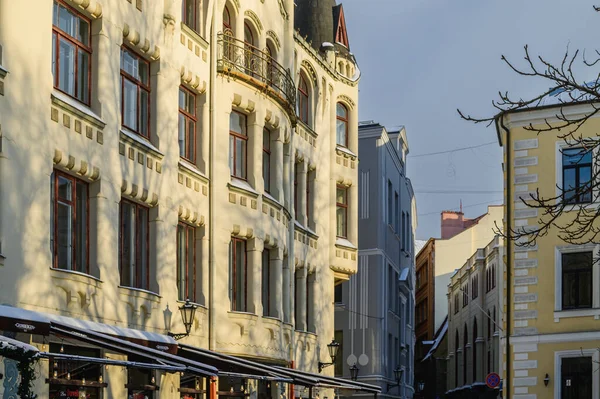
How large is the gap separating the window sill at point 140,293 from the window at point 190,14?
647 cm

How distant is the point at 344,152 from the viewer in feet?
131

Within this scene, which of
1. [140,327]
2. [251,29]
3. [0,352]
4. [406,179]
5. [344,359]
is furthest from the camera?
[406,179]

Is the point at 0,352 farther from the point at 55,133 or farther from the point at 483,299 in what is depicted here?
the point at 483,299

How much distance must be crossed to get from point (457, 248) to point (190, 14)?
197 ft

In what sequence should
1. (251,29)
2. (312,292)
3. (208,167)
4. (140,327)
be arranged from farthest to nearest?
(312,292), (251,29), (208,167), (140,327)

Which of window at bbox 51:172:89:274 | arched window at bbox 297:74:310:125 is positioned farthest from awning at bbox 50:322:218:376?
arched window at bbox 297:74:310:125

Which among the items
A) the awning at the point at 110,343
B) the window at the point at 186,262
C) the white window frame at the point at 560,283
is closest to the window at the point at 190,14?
the window at the point at 186,262

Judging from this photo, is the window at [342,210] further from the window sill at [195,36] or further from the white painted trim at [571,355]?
the window sill at [195,36]

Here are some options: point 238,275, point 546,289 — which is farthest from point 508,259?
point 238,275

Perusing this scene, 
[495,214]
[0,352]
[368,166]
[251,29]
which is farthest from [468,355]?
[0,352]

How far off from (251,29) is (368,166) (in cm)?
1874

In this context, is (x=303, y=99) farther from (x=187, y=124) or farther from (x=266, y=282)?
(x=187, y=124)

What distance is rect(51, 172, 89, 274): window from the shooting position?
21.3 metres

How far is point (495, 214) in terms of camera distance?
84500mm
